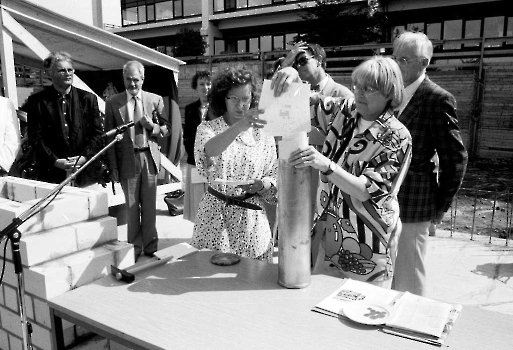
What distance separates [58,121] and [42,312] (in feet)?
7.99

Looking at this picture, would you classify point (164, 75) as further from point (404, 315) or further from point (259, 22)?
point (259, 22)

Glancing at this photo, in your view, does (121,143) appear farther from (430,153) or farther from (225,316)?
(225,316)

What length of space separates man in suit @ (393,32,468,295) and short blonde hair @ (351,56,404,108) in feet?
2.72

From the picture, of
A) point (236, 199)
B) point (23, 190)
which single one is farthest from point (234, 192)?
point (23, 190)

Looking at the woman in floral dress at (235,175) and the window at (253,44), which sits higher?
the window at (253,44)

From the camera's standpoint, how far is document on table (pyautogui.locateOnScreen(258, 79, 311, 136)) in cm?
144

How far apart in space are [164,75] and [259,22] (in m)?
18.9

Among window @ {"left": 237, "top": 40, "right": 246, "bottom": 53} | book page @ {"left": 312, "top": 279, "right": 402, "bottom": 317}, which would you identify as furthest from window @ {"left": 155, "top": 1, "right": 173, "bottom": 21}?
book page @ {"left": 312, "top": 279, "right": 402, "bottom": 317}

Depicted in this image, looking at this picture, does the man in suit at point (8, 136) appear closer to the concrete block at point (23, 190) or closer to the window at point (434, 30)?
the concrete block at point (23, 190)

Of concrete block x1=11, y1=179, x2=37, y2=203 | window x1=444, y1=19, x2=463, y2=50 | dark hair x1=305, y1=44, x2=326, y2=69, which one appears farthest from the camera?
window x1=444, y1=19, x2=463, y2=50

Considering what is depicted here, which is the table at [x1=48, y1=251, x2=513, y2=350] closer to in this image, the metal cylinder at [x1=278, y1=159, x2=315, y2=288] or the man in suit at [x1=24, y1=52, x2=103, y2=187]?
the metal cylinder at [x1=278, y1=159, x2=315, y2=288]

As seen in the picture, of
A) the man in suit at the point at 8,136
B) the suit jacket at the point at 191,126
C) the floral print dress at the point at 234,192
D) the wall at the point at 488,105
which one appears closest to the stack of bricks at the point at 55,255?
the floral print dress at the point at 234,192

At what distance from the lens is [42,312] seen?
1688 millimetres

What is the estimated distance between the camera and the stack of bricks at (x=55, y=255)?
1.65m
